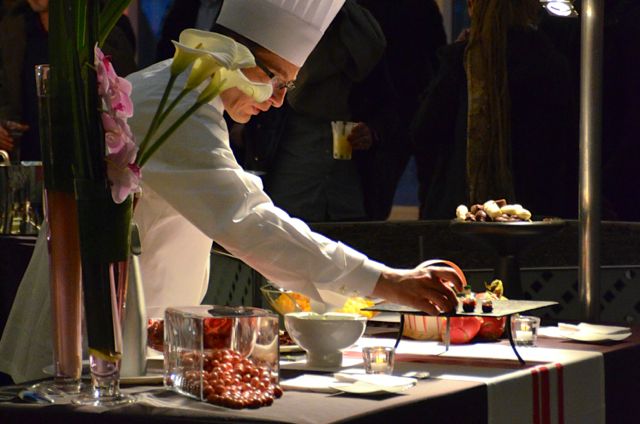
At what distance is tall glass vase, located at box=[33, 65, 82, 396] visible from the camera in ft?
6.54

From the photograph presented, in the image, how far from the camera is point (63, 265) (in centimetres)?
200

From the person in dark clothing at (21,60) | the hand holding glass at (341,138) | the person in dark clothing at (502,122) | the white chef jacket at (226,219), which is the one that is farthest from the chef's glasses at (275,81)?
the person in dark clothing at (21,60)

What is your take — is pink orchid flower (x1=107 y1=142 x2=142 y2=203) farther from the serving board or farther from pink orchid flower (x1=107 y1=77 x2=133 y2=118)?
the serving board

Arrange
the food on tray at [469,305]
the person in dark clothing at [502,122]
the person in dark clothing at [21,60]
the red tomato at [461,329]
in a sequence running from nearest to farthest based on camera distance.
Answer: the food on tray at [469,305]
the red tomato at [461,329]
the person in dark clothing at [502,122]
the person in dark clothing at [21,60]

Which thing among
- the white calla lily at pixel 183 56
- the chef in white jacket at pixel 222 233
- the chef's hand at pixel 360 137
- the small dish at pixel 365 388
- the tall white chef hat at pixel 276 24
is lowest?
the small dish at pixel 365 388

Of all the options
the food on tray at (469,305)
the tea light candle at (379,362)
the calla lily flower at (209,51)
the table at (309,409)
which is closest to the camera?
the table at (309,409)

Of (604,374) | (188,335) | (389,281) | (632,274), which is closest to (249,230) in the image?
(389,281)

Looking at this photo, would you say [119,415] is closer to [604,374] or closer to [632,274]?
[604,374]

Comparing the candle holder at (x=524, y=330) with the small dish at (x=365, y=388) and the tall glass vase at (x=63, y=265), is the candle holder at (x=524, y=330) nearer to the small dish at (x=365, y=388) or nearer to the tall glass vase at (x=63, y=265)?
the small dish at (x=365, y=388)

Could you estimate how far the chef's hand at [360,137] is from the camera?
4551 mm

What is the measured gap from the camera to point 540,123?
446cm

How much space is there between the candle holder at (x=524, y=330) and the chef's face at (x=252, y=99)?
0.63 metres

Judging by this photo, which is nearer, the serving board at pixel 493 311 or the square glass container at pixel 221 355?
the square glass container at pixel 221 355

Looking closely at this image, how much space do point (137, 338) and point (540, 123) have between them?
2.59m
